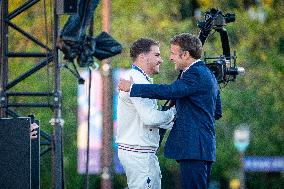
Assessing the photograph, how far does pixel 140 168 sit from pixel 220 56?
1.30 metres

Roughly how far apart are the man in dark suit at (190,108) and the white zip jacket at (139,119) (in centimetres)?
22

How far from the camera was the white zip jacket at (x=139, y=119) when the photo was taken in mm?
9977

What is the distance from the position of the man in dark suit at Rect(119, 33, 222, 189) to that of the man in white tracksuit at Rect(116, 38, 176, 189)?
0.88 feet

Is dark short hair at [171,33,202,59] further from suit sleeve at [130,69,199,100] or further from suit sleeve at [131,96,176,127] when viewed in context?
suit sleeve at [131,96,176,127]

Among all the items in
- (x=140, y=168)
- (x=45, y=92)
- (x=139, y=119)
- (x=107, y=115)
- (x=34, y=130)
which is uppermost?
(x=45, y=92)

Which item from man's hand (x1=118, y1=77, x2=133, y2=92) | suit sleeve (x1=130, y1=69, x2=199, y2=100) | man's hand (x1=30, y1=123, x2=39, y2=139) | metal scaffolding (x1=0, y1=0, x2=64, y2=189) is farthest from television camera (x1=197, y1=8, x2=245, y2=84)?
metal scaffolding (x1=0, y1=0, x2=64, y2=189)

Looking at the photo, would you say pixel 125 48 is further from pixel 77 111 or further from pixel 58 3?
pixel 58 3

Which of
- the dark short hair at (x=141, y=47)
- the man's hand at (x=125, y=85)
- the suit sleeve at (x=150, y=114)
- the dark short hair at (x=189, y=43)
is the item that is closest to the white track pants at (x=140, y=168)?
the suit sleeve at (x=150, y=114)

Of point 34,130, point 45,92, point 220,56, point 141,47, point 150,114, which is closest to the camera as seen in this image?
point 150,114

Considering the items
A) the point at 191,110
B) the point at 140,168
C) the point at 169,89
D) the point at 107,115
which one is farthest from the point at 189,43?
the point at 107,115

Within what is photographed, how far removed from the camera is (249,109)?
2883 centimetres

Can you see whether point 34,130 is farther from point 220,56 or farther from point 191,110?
point 191,110

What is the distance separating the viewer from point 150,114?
9.98 meters

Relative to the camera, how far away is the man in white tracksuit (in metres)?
10.0
